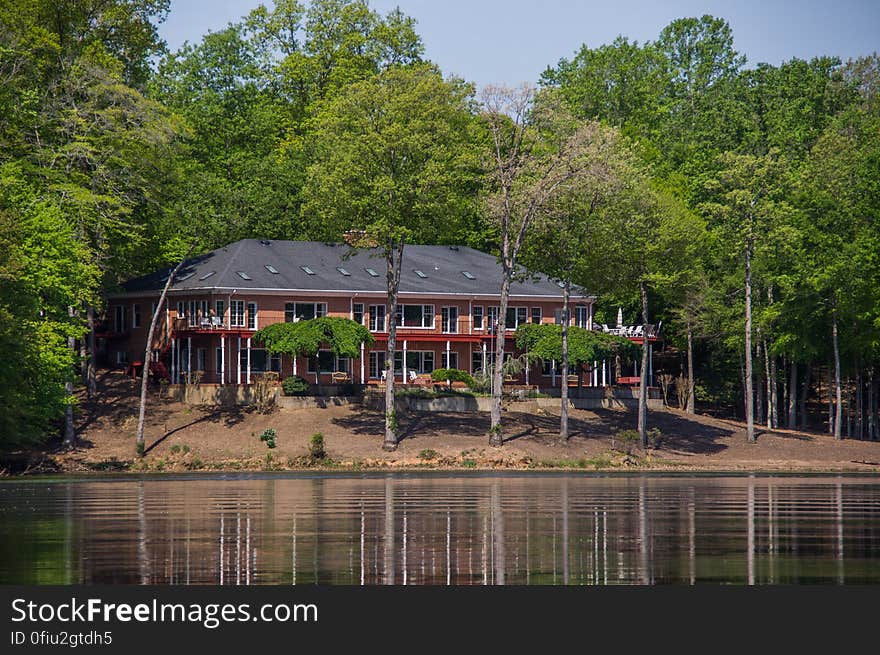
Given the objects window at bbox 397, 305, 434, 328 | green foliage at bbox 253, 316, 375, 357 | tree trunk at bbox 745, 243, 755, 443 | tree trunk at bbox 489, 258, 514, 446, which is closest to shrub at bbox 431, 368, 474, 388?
window at bbox 397, 305, 434, 328

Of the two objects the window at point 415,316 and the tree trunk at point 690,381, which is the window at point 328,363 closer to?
the window at point 415,316

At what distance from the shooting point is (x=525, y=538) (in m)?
31.3

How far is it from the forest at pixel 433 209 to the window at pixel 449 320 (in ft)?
30.3

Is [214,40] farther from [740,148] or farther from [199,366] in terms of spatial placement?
[740,148]

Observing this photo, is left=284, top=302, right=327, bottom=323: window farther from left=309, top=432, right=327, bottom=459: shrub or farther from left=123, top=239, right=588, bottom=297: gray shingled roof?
left=309, top=432, right=327, bottom=459: shrub

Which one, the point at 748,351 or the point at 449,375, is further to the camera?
the point at 449,375

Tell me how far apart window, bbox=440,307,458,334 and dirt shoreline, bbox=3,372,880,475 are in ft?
38.5

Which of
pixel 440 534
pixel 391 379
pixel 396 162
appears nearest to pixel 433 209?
pixel 396 162

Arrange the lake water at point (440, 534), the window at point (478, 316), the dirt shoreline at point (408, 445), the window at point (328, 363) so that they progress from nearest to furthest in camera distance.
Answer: the lake water at point (440, 534), the dirt shoreline at point (408, 445), the window at point (328, 363), the window at point (478, 316)

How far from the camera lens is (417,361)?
301ft

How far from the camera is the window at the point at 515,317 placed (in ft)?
306

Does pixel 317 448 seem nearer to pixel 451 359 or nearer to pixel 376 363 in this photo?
pixel 376 363

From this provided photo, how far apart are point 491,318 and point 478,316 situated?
896 millimetres

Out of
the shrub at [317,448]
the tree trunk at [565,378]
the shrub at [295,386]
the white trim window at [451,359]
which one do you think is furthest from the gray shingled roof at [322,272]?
the shrub at [317,448]
